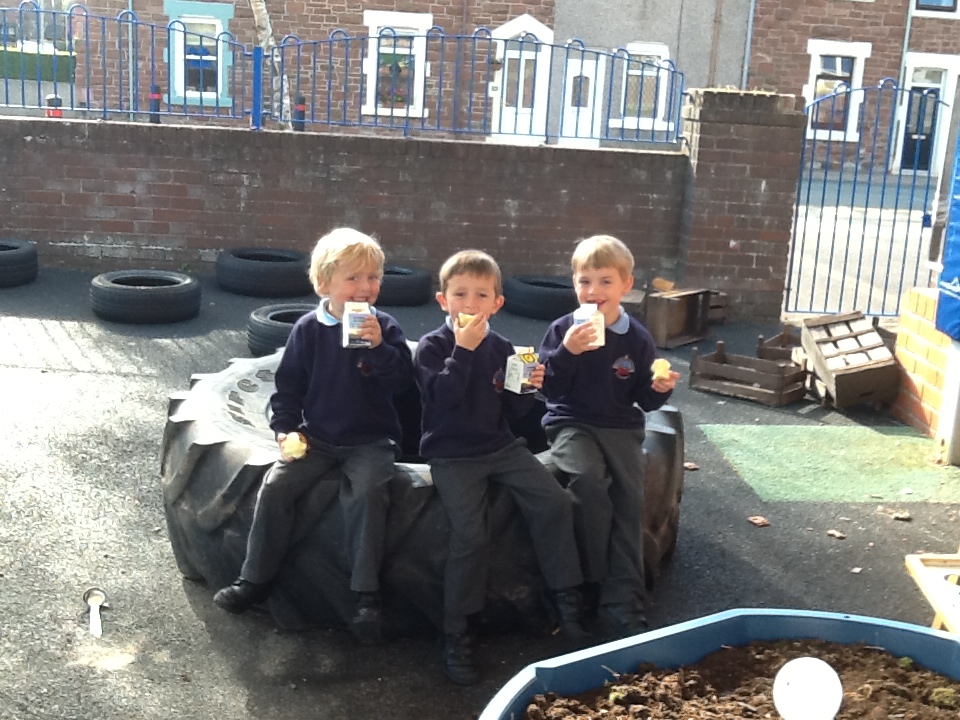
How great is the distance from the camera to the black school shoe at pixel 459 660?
3.55m

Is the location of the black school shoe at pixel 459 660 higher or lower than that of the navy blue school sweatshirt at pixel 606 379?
lower

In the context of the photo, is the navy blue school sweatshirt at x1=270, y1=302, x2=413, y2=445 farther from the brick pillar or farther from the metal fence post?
the metal fence post

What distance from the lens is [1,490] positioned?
16.2 ft

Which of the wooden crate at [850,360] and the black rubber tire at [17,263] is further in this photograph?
the black rubber tire at [17,263]

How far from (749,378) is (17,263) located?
6.13 m

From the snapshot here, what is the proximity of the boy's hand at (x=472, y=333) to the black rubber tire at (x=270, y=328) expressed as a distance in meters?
3.80

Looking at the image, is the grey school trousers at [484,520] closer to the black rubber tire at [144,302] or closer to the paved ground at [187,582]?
the paved ground at [187,582]

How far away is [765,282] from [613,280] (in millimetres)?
6166

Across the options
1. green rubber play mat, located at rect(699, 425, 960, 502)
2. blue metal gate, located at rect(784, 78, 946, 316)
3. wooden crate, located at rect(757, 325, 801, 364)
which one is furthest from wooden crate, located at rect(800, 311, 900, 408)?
blue metal gate, located at rect(784, 78, 946, 316)

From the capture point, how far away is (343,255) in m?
3.74

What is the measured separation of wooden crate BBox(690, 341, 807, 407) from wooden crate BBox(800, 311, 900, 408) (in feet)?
0.65

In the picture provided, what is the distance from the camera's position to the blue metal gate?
9.77 meters

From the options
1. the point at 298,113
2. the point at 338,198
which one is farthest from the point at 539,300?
the point at 298,113

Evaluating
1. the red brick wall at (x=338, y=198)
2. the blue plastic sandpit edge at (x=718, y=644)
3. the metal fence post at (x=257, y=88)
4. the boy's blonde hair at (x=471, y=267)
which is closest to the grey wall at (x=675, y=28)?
the metal fence post at (x=257, y=88)
